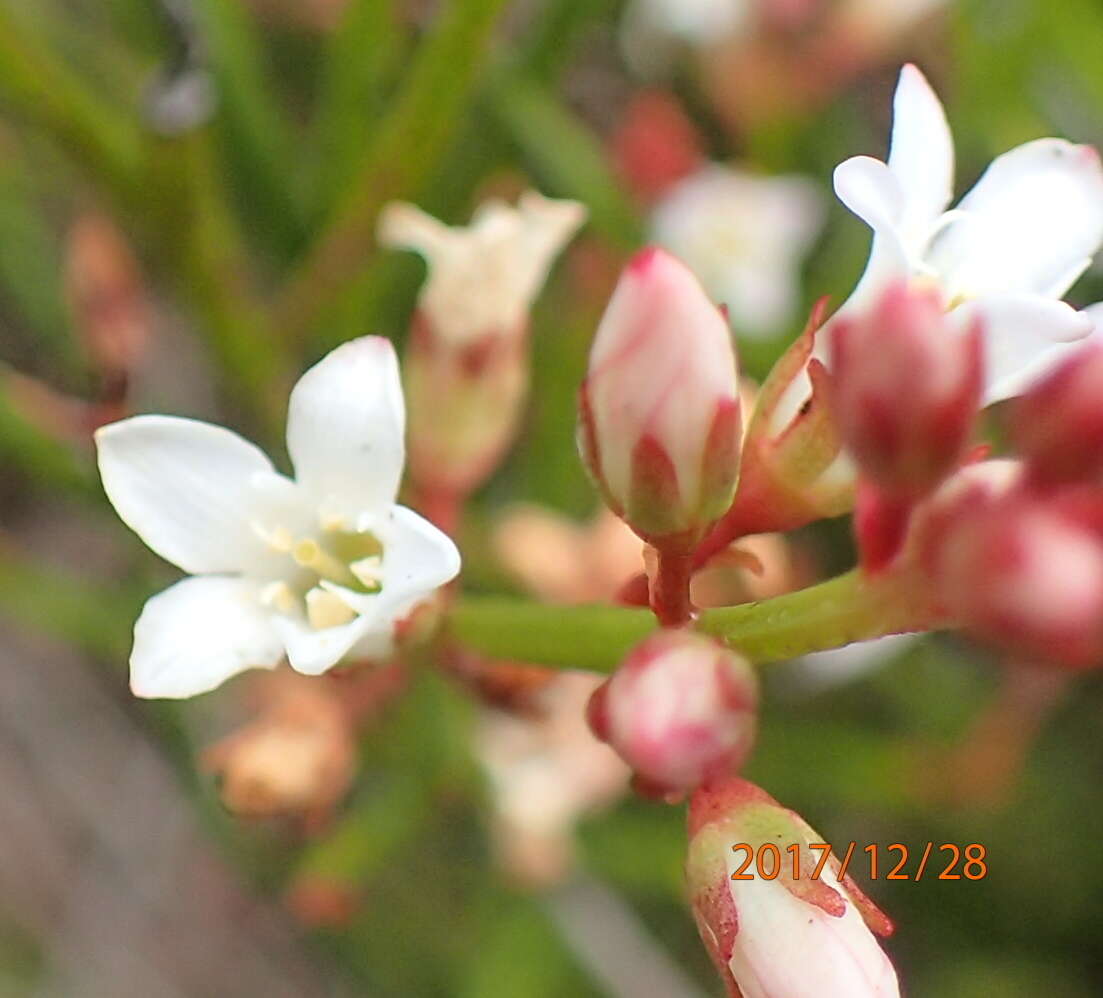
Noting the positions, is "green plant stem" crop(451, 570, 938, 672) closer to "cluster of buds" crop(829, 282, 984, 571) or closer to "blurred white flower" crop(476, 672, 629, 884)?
"cluster of buds" crop(829, 282, 984, 571)

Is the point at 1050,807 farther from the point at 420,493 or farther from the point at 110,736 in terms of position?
the point at 110,736

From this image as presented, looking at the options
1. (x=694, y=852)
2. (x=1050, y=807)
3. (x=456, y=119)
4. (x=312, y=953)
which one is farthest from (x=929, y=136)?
(x=312, y=953)

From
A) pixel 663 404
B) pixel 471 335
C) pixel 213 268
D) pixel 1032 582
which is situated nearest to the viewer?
pixel 1032 582

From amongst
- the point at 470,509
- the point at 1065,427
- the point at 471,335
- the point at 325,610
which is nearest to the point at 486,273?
the point at 471,335

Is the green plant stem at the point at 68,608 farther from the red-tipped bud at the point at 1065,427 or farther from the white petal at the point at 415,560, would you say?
the red-tipped bud at the point at 1065,427

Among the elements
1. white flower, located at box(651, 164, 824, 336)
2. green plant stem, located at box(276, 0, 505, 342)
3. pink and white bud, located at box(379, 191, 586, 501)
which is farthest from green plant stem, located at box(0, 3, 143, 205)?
white flower, located at box(651, 164, 824, 336)

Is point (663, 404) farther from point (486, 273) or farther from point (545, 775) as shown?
point (545, 775)

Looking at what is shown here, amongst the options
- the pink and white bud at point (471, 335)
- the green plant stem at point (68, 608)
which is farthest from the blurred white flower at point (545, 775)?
the pink and white bud at point (471, 335)
